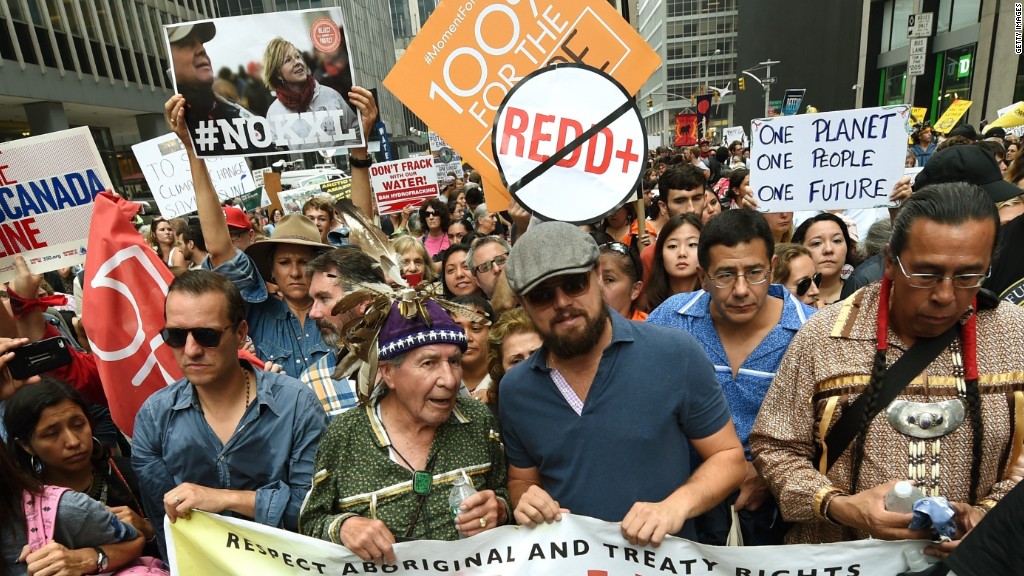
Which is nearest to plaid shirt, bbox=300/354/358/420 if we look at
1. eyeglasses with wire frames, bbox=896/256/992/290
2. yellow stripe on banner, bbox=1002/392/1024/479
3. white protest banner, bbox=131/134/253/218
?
eyeglasses with wire frames, bbox=896/256/992/290

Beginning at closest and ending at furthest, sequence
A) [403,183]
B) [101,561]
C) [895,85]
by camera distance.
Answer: [101,561] < [403,183] < [895,85]

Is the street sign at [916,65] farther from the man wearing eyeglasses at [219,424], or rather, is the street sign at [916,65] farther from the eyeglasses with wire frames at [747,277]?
the man wearing eyeglasses at [219,424]

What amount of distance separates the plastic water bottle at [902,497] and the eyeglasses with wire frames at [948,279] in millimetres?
554

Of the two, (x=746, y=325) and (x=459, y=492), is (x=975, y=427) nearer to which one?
(x=746, y=325)

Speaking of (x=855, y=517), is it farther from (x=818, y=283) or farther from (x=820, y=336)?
(x=818, y=283)

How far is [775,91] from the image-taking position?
46.1 m

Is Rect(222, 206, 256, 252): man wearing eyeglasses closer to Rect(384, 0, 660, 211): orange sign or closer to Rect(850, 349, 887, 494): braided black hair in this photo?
Rect(384, 0, 660, 211): orange sign

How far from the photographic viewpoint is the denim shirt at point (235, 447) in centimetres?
231

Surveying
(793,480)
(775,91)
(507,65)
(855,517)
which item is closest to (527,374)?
(793,480)

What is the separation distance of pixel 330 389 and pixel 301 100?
5.85 feet

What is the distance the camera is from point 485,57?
11.7 feet

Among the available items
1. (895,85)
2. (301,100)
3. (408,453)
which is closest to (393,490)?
(408,453)

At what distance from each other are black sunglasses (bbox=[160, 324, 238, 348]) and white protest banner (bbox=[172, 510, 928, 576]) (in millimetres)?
622

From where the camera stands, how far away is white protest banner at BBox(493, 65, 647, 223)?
2971 millimetres
